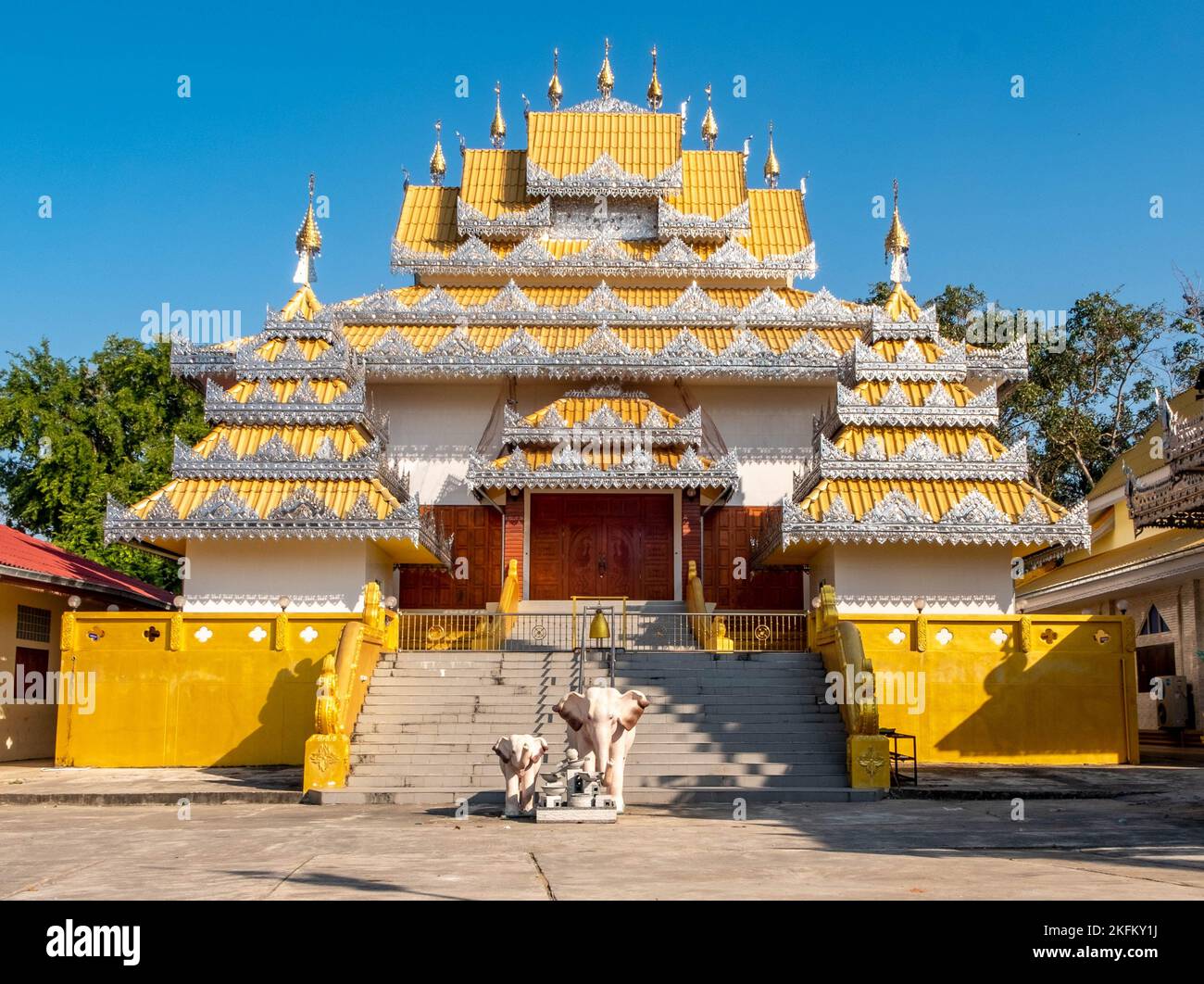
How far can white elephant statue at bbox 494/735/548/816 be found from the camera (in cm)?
1445

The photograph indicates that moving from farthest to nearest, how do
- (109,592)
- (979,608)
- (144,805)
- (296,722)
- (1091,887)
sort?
(109,592), (979,608), (296,722), (144,805), (1091,887)

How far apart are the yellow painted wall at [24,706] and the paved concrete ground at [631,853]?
Result: 8044 mm

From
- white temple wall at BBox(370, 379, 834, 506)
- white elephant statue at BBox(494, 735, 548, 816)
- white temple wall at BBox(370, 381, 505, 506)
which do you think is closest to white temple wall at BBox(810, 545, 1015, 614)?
white temple wall at BBox(370, 379, 834, 506)

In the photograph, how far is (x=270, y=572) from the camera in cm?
2242

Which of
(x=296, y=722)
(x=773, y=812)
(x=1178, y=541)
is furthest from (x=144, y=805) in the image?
(x=1178, y=541)

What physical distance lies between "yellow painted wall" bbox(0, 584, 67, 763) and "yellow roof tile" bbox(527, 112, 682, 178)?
15466mm

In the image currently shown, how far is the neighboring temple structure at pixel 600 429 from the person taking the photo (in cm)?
2212

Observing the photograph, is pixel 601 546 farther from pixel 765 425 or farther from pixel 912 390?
pixel 912 390

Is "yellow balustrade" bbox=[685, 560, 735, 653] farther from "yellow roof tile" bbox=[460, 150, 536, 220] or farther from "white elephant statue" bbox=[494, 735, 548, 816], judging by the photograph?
"yellow roof tile" bbox=[460, 150, 536, 220]

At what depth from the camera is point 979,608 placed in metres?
22.1

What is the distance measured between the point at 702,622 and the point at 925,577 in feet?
13.1

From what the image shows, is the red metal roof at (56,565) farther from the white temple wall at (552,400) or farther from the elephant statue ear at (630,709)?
the elephant statue ear at (630,709)
